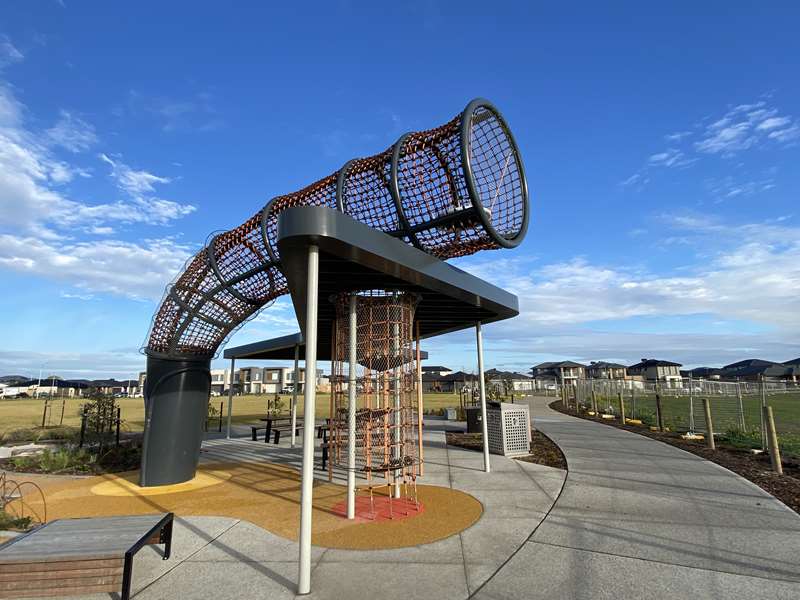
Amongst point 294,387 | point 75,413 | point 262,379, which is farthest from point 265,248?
point 262,379

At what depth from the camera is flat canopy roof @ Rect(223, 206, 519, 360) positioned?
163 inches

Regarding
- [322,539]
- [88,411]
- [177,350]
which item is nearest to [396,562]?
[322,539]

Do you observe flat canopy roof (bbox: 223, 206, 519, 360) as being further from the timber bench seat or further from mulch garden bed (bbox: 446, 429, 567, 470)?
mulch garden bed (bbox: 446, 429, 567, 470)

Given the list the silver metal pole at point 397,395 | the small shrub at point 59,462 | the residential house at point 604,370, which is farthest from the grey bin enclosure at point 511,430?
the residential house at point 604,370

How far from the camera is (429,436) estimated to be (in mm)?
14102

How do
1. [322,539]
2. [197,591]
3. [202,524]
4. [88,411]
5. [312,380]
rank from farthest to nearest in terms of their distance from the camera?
1. [88,411]
2. [202,524]
3. [322,539]
4. [312,380]
5. [197,591]

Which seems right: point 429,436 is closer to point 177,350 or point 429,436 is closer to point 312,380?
point 177,350

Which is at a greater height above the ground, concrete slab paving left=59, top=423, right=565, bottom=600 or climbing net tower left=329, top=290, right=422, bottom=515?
climbing net tower left=329, top=290, right=422, bottom=515

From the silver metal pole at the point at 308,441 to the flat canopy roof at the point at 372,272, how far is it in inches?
12.4

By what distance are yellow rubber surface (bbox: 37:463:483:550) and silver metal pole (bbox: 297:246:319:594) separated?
43.2 inches

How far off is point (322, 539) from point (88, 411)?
38.3 feet

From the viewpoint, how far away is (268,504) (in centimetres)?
669

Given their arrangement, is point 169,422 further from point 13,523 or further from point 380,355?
point 380,355

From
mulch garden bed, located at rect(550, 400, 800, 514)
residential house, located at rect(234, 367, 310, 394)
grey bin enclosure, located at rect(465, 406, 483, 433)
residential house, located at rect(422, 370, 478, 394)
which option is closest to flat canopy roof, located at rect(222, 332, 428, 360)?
grey bin enclosure, located at rect(465, 406, 483, 433)
